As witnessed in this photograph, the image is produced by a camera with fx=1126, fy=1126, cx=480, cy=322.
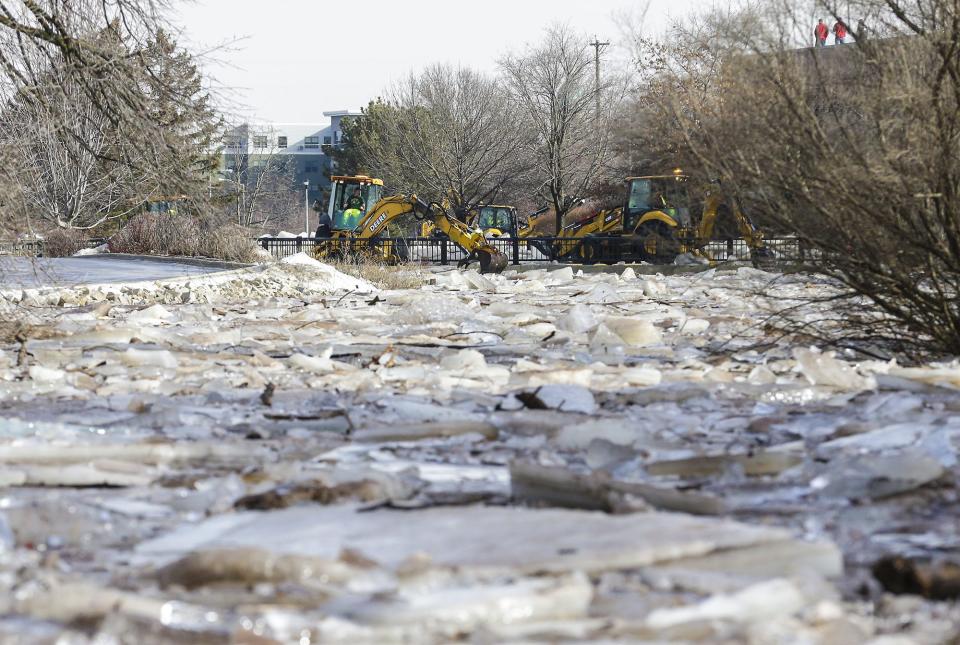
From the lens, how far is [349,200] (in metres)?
27.4

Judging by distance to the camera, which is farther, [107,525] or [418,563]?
[107,525]

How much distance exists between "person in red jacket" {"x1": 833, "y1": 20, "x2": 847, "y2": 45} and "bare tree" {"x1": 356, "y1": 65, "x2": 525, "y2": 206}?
32.5m

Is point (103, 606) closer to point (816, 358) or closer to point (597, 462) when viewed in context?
point (597, 462)

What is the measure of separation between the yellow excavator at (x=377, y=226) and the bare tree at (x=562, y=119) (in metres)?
13.4

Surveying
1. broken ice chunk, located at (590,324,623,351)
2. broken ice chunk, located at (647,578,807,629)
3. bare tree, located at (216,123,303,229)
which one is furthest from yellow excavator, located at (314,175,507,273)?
broken ice chunk, located at (647,578,807,629)

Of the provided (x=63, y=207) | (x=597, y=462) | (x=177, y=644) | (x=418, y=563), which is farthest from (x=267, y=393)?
(x=63, y=207)

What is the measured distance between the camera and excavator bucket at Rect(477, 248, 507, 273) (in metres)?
22.3

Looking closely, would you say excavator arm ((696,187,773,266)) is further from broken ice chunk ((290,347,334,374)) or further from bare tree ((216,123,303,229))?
bare tree ((216,123,303,229))

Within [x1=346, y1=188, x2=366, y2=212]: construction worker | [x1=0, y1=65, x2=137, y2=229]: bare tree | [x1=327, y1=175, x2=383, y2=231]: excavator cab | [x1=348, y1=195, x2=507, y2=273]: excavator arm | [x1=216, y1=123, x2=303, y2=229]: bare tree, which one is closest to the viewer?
[x1=0, y1=65, x2=137, y2=229]: bare tree

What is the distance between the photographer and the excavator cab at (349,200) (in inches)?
1067

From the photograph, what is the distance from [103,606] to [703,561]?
4.32 feet

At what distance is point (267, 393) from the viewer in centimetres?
522

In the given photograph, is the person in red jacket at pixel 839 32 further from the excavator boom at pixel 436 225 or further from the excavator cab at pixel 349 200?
the excavator cab at pixel 349 200

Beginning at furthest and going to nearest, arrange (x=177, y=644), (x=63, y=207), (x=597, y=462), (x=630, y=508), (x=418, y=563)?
(x=63, y=207)
(x=597, y=462)
(x=630, y=508)
(x=418, y=563)
(x=177, y=644)
